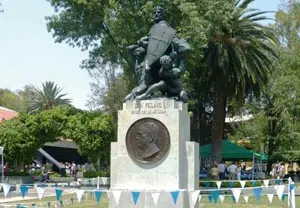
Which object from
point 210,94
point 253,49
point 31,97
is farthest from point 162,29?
point 31,97

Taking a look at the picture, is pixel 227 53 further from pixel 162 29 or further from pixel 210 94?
pixel 162 29

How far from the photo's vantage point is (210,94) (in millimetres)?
44156

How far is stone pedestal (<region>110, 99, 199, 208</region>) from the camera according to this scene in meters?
15.2

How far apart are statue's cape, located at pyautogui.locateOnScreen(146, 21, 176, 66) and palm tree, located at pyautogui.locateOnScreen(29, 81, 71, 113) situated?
221ft

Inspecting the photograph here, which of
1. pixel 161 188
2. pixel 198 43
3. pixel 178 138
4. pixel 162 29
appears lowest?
pixel 161 188

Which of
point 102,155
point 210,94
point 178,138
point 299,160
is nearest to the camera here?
point 178,138

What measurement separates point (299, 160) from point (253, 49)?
46.9ft

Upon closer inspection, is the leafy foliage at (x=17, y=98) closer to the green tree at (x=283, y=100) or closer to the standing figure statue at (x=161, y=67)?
the green tree at (x=283, y=100)

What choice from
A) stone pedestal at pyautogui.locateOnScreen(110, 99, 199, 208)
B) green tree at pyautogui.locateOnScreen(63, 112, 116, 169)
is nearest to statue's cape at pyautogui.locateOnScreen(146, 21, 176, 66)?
stone pedestal at pyautogui.locateOnScreen(110, 99, 199, 208)

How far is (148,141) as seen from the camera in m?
15.5

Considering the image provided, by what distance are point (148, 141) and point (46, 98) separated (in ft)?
229

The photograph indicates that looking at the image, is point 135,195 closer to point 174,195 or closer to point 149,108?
point 174,195

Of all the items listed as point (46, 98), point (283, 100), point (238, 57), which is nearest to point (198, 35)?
point (238, 57)

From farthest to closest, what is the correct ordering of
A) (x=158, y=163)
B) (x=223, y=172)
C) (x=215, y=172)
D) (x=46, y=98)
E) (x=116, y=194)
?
1. (x=46, y=98)
2. (x=223, y=172)
3. (x=215, y=172)
4. (x=158, y=163)
5. (x=116, y=194)
